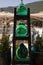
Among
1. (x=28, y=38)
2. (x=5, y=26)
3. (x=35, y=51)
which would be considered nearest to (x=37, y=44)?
(x=35, y=51)

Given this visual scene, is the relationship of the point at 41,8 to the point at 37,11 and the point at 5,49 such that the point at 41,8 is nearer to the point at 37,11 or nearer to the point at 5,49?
the point at 37,11

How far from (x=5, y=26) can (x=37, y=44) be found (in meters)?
1.39

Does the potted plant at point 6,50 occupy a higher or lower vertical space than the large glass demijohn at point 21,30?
lower

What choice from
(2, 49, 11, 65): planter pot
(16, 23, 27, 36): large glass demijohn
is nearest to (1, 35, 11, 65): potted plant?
(2, 49, 11, 65): planter pot

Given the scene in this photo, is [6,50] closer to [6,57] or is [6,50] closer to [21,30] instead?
[6,57]

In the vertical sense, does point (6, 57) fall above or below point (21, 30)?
below

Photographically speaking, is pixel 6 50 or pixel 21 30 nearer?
pixel 21 30

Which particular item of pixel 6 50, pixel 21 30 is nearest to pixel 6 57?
pixel 6 50

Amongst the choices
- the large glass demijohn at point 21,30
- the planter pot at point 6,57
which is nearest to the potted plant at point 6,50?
the planter pot at point 6,57

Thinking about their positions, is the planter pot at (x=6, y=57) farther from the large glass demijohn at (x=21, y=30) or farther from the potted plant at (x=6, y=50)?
the large glass demijohn at (x=21, y=30)

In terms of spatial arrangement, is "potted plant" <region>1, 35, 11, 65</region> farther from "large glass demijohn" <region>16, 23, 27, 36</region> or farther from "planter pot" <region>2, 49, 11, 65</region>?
"large glass demijohn" <region>16, 23, 27, 36</region>

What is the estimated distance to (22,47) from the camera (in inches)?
138

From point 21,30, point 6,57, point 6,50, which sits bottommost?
point 6,57

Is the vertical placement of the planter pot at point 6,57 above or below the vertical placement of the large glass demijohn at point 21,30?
below
